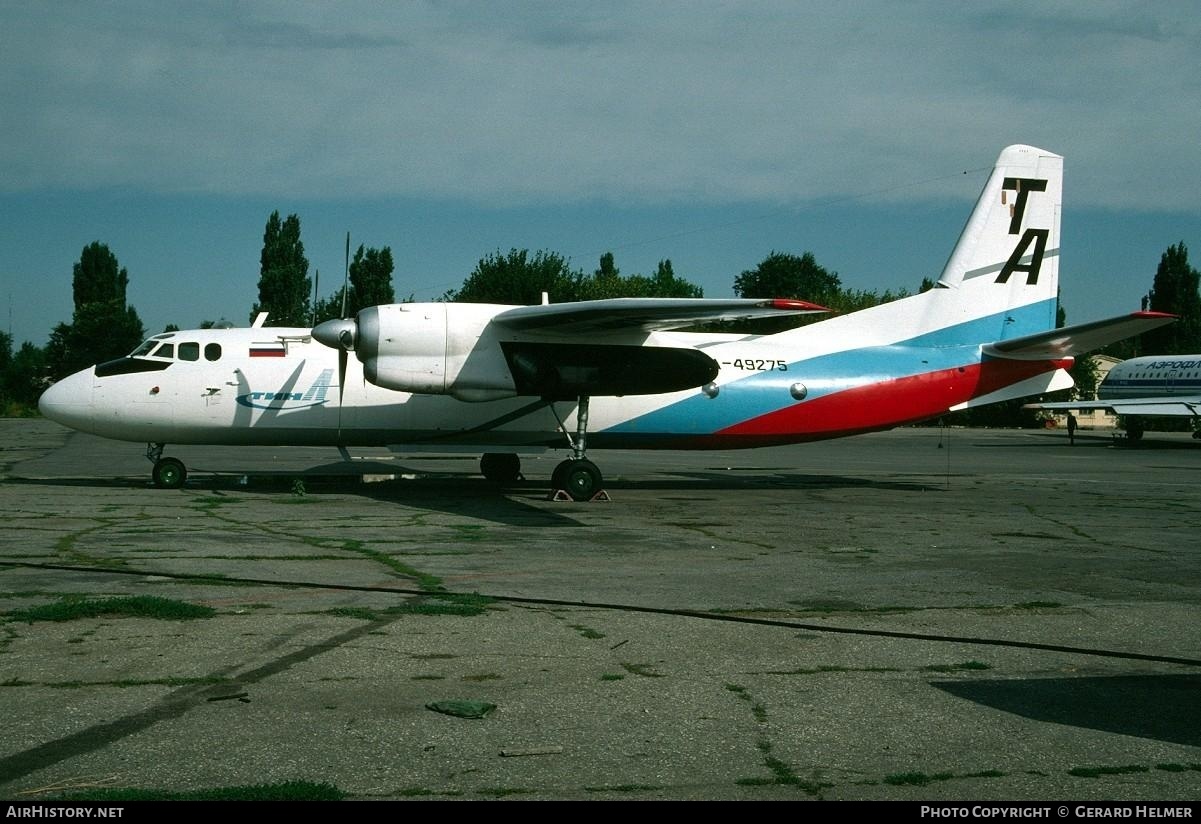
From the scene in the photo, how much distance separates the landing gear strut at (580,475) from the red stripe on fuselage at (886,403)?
115 inches

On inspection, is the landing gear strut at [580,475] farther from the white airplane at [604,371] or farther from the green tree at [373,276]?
the green tree at [373,276]

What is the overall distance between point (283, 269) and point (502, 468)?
151 ft

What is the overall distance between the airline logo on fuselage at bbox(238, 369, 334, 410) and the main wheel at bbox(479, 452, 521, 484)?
12.7 ft

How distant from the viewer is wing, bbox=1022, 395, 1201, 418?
4272 centimetres

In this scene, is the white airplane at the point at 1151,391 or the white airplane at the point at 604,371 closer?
the white airplane at the point at 604,371

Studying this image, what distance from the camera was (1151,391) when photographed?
46781 millimetres

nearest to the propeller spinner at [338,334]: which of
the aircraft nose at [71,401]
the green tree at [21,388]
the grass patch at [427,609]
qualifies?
the aircraft nose at [71,401]

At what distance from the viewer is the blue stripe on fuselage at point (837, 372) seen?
20500 millimetres

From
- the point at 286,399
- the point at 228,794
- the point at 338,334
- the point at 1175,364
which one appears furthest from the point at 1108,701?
the point at 1175,364

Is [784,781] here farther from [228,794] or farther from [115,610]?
[115,610]
